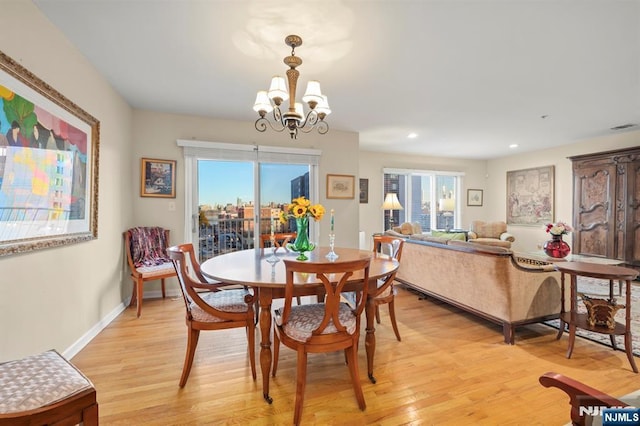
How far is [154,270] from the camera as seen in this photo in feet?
10.2

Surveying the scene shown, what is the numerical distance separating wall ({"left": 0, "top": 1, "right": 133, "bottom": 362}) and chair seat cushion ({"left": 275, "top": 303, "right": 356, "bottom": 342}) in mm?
1512

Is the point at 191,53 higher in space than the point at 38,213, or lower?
higher

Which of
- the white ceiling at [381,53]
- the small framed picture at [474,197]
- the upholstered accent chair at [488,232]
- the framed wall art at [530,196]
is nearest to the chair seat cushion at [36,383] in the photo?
the white ceiling at [381,53]

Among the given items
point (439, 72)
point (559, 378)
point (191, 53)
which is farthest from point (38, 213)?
point (439, 72)

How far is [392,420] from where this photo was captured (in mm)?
1519

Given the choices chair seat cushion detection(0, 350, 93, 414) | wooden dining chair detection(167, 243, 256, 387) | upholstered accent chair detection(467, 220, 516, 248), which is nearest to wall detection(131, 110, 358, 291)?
wooden dining chair detection(167, 243, 256, 387)

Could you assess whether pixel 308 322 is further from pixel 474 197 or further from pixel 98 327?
pixel 474 197

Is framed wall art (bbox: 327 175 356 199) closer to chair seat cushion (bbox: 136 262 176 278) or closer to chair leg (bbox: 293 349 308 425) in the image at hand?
chair seat cushion (bbox: 136 262 176 278)

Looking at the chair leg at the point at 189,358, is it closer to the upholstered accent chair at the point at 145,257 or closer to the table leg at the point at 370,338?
the table leg at the point at 370,338

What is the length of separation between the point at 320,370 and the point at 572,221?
18.6 ft

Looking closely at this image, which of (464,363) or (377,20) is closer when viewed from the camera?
(377,20)

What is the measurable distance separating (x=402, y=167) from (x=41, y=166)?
6018 mm

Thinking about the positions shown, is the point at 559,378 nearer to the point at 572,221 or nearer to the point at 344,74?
the point at 344,74

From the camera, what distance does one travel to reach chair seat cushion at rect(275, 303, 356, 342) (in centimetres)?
157
